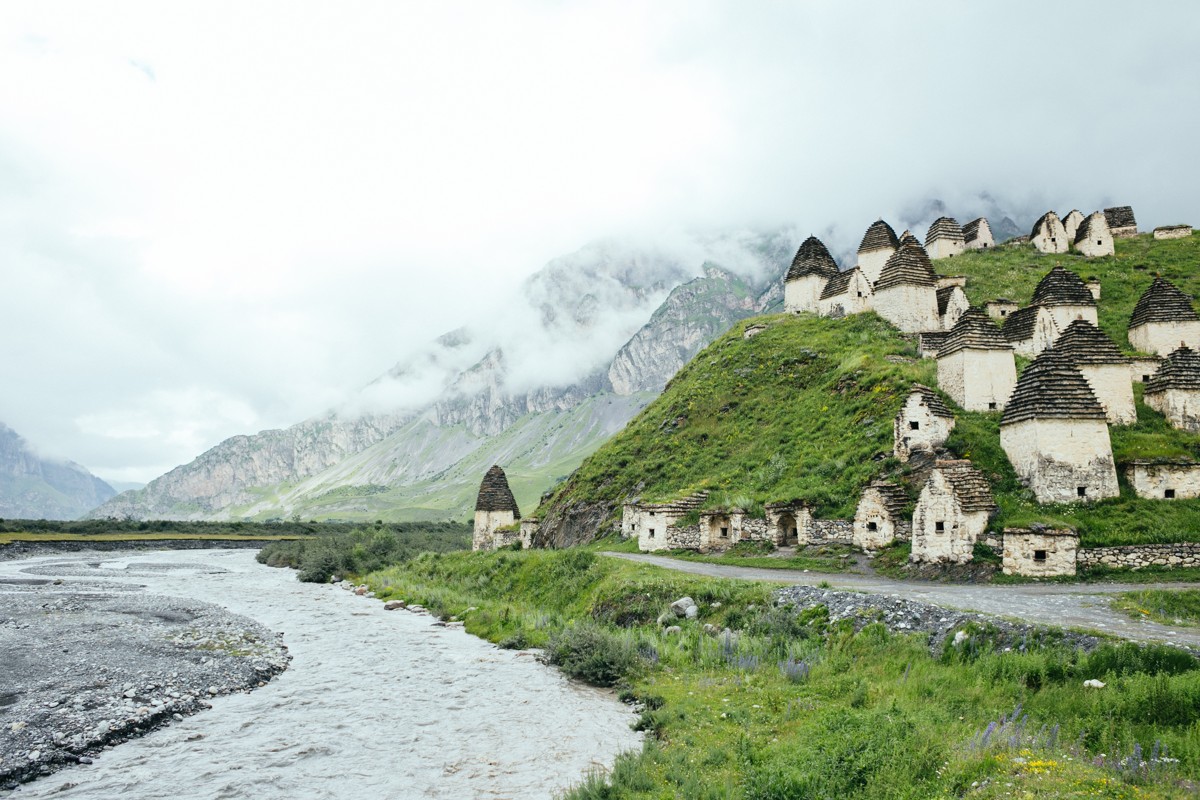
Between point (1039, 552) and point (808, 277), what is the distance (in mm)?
42394

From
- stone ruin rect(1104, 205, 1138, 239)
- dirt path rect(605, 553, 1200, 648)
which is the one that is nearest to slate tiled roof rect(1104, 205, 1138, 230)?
stone ruin rect(1104, 205, 1138, 239)

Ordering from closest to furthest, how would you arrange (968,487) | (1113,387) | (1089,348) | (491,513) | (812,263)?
(968,487) < (1113,387) < (1089,348) < (491,513) < (812,263)

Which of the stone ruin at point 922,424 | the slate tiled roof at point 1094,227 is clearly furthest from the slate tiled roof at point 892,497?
the slate tiled roof at point 1094,227

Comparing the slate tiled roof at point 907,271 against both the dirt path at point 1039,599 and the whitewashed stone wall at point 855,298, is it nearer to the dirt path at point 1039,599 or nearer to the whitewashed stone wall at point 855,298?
the whitewashed stone wall at point 855,298

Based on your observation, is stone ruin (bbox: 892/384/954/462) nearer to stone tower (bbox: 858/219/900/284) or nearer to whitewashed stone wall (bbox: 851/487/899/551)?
whitewashed stone wall (bbox: 851/487/899/551)

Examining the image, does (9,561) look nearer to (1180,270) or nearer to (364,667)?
(364,667)

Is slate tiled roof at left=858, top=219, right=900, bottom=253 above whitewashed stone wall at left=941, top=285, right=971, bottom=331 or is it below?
above

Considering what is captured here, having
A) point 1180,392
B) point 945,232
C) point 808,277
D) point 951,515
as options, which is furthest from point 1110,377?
point 945,232

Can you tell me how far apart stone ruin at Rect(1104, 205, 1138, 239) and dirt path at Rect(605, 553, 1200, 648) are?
205 feet

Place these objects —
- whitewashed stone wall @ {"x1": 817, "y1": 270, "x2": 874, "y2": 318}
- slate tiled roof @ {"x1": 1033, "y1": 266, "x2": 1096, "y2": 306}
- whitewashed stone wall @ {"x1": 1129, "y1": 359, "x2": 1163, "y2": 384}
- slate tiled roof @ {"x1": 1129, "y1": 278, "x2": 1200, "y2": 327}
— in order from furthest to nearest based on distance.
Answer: whitewashed stone wall @ {"x1": 817, "y1": 270, "x2": 874, "y2": 318}, slate tiled roof @ {"x1": 1033, "y1": 266, "x2": 1096, "y2": 306}, slate tiled roof @ {"x1": 1129, "y1": 278, "x2": 1200, "y2": 327}, whitewashed stone wall @ {"x1": 1129, "y1": 359, "x2": 1163, "y2": 384}

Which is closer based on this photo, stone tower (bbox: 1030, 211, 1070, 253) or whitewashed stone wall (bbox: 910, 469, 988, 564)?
whitewashed stone wall (bbox: 910, 469, 988, 564)

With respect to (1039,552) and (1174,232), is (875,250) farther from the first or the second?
(1039,552)

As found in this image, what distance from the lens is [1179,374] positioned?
87.7 ft

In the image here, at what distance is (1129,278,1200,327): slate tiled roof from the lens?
35.2 meters
